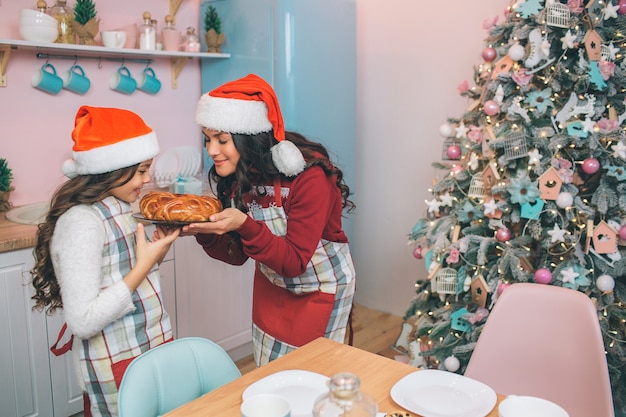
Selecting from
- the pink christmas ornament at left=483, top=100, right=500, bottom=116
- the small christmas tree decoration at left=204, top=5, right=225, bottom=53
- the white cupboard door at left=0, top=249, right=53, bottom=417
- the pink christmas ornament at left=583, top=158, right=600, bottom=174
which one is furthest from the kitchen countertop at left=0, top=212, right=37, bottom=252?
the pink christmas ornament at left=583, top=158, right=600, bottom=174

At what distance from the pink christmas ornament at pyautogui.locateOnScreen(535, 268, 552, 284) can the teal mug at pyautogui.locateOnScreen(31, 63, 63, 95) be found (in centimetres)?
225

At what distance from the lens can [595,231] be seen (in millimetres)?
2314

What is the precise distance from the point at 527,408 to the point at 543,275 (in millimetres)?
1216

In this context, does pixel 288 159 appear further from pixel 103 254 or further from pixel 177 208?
pixel 103 254

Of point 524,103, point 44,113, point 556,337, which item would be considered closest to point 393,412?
point 556,337

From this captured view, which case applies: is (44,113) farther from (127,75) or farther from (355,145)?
(355,145)

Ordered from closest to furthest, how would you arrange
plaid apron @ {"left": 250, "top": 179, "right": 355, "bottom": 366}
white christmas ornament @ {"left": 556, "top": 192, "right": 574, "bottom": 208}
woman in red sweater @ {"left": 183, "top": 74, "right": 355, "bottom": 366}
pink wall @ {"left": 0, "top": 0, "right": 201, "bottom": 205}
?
woman in red sweater @ {"left": 183, "top": 74, "right": 355, "bottom": 366} → plaid apron @ {"left": 250, "top": 179, "right": 355, "bottom": 366} → white christmas ornament @ {"left": 556, "top": 192, "right": 574, "bottom": 208} → pink wall @ {"left": 0, "top": 0, "right": 201, "bottom": 205}

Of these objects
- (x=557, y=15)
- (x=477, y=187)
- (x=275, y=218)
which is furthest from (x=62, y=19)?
(x=557, y=15)

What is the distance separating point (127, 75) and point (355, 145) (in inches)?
55.1

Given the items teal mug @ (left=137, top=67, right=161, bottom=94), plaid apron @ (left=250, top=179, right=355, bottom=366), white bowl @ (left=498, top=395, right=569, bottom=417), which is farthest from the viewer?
teal mug @ (left=137, top=67, right=161, bottom=94)

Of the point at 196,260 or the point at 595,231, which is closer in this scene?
the point at 595,231

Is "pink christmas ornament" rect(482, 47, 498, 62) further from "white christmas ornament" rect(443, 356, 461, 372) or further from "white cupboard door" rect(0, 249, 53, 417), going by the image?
"white cupboard door" rect(0, 249, 53, 417)

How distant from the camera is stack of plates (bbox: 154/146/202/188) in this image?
3.30 metres

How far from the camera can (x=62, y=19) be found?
2.78m
